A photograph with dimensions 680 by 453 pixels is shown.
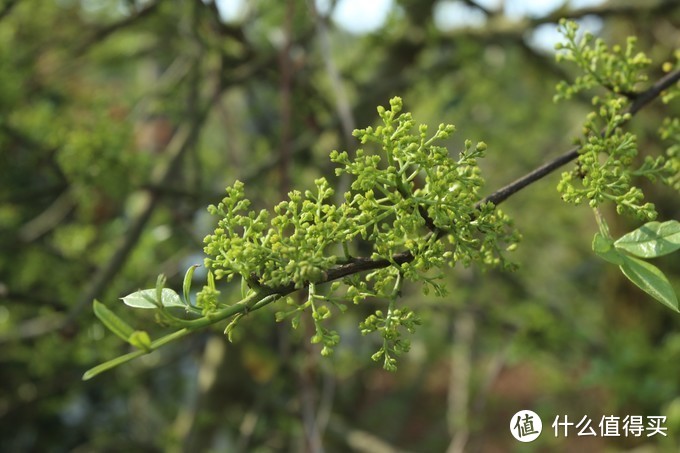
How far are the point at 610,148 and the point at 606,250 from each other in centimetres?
20

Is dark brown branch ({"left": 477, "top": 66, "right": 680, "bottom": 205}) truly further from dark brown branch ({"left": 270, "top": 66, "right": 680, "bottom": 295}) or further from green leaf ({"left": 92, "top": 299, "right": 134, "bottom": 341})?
green leaf ({"left": 92, "top": 299, "right": 134, "bottom": 341})

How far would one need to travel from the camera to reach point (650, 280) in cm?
78

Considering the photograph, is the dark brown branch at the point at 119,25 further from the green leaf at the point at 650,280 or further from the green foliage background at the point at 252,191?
the green leaf at the point at 650,280

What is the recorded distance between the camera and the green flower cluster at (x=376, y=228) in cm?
76

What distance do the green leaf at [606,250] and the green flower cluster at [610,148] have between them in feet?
0.17

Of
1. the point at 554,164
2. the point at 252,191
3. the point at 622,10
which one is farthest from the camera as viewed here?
the point at 622,10

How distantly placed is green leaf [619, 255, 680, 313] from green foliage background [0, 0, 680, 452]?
96 cm

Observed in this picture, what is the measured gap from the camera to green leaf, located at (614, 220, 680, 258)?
779 mm

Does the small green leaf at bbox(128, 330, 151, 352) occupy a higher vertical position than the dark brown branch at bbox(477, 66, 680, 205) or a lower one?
lower

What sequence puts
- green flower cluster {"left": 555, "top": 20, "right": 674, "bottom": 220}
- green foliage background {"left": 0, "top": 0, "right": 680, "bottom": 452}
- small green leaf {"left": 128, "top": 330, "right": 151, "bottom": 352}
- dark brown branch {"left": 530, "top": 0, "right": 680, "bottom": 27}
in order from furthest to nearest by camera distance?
dark brown branch {"left": 530, "top": 0, "right": 680, "bottom": 27}
green foliage background {"left": 0, "top": 0, "right": 680, "bottom": 452}
green flower cluster {"left": 555, "top": 20, "right": 674, "bottom": 220}
small green leaf {"left": 128, "top": 330, "right": 151, "bottom": 352}

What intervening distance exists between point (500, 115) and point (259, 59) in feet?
7.04

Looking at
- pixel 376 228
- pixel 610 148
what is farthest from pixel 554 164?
pixel 376 228

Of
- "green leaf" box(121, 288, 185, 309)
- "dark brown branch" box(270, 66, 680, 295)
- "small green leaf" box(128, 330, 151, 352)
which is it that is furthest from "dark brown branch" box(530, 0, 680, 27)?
"small green leaf" box(128, 330, 151, 352)

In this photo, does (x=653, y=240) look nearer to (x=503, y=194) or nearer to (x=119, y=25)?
(x=503, y=194)
